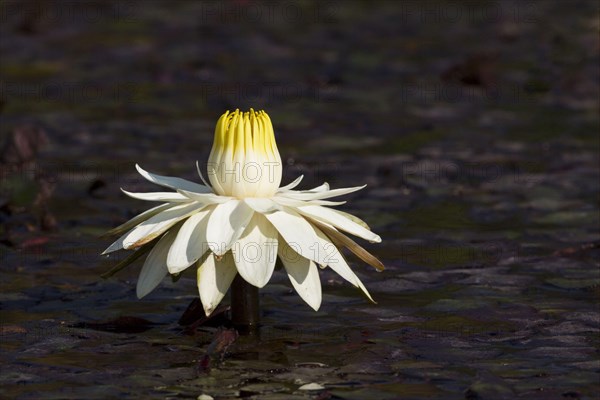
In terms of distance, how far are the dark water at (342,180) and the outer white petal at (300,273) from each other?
20cm

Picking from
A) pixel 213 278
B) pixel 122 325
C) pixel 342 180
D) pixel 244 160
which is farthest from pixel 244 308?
pixel 342 180

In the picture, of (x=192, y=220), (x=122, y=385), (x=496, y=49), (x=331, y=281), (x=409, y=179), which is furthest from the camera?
(x=496, y=49)

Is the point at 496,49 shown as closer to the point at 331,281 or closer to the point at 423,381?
the point at 331,281

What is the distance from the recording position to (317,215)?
13.3ft

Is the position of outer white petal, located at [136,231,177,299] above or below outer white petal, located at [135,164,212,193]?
below

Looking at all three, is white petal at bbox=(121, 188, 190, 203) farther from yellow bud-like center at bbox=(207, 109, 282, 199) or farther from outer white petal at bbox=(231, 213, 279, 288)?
outer white petal at bbox=(231, 213, 279, 288)

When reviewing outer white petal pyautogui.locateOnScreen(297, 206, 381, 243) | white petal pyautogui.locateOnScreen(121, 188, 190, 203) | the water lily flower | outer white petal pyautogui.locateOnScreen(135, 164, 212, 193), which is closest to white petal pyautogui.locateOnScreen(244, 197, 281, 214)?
the water lily flower

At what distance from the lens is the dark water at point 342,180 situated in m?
3.95

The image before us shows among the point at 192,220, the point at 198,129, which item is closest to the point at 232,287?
the point at 192,220

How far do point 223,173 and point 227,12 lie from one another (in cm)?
755

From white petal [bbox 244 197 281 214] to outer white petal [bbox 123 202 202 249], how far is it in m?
0.18

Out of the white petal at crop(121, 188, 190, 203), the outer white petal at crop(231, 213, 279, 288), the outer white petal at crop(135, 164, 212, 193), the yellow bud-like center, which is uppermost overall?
the yellow bud-like center

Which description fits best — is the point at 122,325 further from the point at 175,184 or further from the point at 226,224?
the point at 226,224

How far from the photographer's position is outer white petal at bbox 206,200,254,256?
3.86 metres
